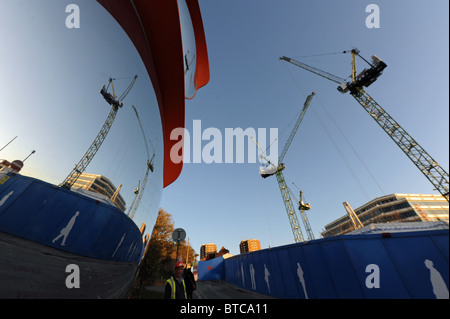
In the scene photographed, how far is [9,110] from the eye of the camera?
2.99 ft

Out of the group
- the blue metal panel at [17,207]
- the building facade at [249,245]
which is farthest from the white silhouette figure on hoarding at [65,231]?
the building facade at [249,245]

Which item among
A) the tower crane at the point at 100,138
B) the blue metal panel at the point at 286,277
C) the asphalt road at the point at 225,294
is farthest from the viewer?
the asphalt road at the point at 225,294

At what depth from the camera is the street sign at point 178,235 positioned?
5.27 m

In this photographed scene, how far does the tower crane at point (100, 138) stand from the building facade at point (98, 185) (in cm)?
4

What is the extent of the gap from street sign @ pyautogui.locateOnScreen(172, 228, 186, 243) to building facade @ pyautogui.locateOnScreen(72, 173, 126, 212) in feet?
14.4

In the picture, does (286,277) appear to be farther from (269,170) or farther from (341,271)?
(269,170)

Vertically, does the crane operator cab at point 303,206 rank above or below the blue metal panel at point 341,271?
above

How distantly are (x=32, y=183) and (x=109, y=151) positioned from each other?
0.49m

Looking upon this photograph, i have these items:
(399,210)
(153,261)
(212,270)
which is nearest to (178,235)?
(153,261)

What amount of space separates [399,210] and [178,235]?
6157 centimetres

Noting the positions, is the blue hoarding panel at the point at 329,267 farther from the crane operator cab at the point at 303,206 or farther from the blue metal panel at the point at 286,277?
the crane operator cab at the point at 303,206

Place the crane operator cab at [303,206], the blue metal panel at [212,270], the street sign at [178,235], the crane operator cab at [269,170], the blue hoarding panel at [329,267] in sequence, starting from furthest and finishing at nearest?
the crane operator cab at [269,170] < the crane operator cab at [303,206] < the blue metal panel at [212,270] < the street sign at [178,235] < the blue hoarding panel at [329,267]

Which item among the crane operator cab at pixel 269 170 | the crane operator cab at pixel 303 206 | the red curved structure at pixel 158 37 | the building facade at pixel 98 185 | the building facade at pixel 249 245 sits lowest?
the building facade at pixel 98 185
